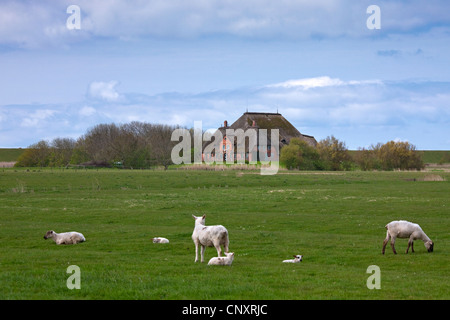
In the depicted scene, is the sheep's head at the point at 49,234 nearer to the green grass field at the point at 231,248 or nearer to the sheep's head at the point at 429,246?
the green grass field at the point at 231,248

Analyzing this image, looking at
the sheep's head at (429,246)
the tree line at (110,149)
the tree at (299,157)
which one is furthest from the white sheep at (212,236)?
the tree line at (110,149)

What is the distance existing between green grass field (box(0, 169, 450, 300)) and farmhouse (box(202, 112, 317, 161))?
82.8 meters

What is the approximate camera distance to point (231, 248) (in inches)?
918

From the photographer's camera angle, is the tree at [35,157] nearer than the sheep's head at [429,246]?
No

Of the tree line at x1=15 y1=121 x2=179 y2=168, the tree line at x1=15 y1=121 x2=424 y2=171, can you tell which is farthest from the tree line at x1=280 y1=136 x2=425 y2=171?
the tree line at x1=15 y1=121 x2=179 y2=168

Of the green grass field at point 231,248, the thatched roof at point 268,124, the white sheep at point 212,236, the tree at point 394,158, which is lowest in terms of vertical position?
the green grass field at point 231,248

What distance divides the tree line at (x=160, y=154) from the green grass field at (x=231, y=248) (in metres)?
73.5

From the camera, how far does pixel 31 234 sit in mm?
28234

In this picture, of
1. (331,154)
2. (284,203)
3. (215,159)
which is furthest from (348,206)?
(215,159)

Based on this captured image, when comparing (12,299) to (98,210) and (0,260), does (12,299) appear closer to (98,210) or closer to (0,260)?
(0,260)

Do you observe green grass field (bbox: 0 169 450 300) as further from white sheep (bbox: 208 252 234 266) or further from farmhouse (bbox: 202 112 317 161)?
farmhouse (bbox: 202 112 317 161)

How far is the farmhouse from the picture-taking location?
5389 inches

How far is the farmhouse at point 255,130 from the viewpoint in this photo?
136875mm

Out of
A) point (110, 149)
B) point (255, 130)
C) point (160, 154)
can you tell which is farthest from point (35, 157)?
point (255, 130)
